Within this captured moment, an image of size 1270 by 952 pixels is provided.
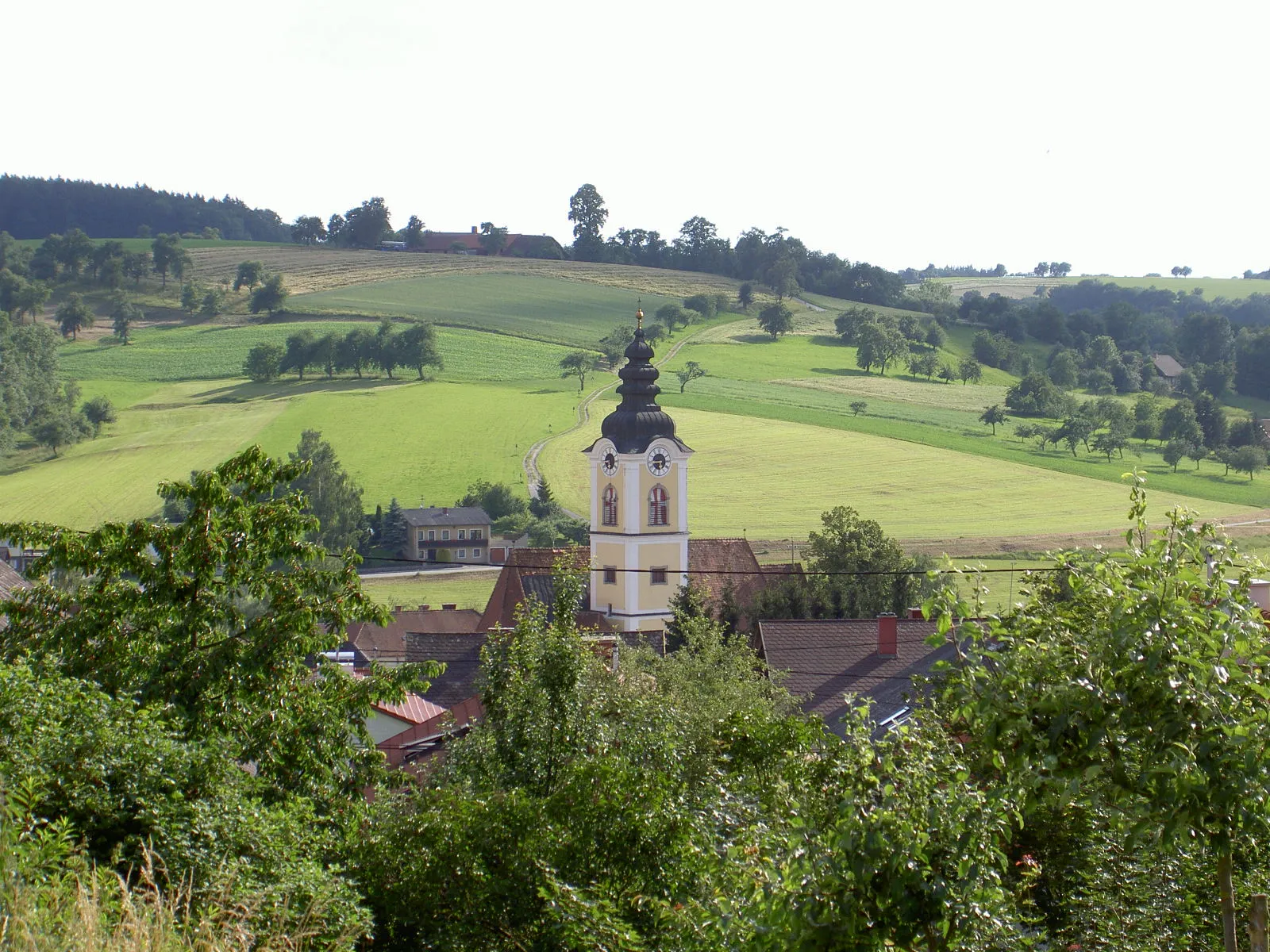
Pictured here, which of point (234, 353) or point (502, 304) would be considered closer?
point (234, 353)

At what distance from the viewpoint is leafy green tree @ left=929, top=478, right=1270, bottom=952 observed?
27.0 ft

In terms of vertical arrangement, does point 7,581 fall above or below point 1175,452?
above

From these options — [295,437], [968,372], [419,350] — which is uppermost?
[419,350]

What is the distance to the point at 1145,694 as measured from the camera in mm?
8398

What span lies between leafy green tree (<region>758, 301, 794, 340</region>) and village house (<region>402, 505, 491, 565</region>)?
170 feet

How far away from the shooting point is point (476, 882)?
1165 centimetres

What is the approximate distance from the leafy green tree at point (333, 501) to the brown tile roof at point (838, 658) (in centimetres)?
4701

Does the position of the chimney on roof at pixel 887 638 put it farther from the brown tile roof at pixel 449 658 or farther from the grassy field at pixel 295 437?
the grassy field at pixel 295 437

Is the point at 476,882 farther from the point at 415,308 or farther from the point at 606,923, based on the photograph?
the point at 415,308

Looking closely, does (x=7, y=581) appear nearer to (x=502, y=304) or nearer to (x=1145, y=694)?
(x=1145, y=694)

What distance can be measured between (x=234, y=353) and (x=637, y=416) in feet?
222

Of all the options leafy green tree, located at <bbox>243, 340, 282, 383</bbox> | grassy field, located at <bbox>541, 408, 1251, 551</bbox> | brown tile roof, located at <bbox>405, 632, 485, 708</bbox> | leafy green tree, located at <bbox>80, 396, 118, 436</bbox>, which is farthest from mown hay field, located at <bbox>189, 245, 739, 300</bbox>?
brown tile roof, located at <bbox>405, 632, 485, 708</bbox>

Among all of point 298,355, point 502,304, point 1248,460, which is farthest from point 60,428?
point 1248,460

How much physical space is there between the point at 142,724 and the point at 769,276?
147m
